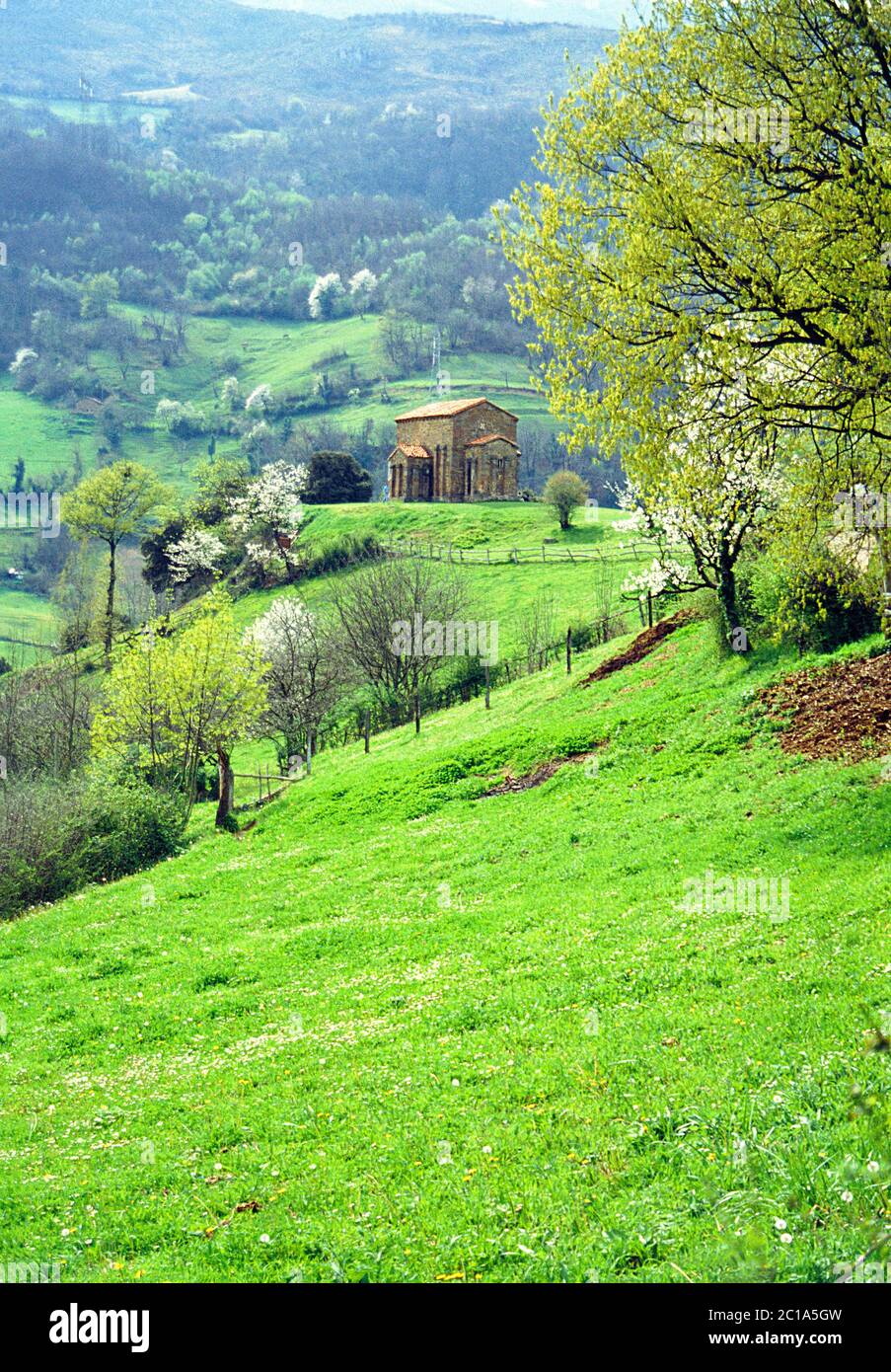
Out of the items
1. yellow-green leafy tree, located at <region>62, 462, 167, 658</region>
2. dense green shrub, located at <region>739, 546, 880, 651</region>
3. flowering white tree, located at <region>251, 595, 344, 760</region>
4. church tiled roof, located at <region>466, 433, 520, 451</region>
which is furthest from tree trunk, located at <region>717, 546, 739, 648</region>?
church tiled roof, located at <region>466, 433, 520, 451</region>

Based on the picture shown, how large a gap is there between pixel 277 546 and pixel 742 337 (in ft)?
259

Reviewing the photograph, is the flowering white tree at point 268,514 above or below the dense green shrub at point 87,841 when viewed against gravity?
above

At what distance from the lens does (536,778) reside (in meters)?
27.5

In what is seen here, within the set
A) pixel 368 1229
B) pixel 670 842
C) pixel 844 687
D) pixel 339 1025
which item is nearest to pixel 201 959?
pixel 339 1025

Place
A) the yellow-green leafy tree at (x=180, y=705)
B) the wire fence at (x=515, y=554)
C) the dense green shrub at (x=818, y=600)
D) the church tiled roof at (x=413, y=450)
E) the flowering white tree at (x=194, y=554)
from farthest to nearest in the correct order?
the church tiled roof at (x=413, y=450), the flowering white tree at (x=194, y=554), the wire fence at (x=515, y=554), the yellow-green leafy tree at (x=180, y=705), the dense green shrub at (x=818, y=600)

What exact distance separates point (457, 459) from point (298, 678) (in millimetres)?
59899

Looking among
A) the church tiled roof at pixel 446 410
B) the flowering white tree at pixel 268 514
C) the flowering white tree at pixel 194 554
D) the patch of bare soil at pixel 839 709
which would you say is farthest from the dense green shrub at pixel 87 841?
the church tiled roof at pixel 446 410

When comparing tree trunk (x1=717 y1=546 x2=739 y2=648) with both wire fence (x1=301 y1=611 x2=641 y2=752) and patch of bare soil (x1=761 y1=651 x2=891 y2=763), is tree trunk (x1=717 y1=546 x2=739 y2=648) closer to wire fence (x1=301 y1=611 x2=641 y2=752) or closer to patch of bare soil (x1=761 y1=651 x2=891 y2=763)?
patch of bare soil (x1=761 y1=651 x2=891 y2=763)

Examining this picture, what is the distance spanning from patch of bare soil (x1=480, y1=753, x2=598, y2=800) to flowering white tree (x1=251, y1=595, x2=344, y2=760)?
22515 mm

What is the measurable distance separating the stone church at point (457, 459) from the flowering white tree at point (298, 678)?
2023 inches

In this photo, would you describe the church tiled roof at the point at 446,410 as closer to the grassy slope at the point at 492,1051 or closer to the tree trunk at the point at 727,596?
the tree trunk at the point at 727,596

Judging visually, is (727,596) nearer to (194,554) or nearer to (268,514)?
(268,514)

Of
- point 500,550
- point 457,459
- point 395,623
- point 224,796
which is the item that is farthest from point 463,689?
Answer: point 457,459

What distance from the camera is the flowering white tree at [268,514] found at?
93.0 metres
